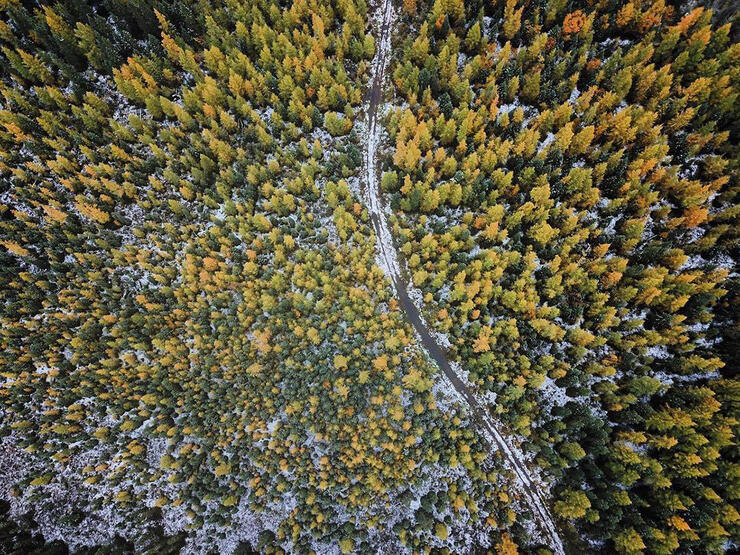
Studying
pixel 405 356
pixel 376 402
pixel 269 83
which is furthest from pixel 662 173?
pixel 269 83

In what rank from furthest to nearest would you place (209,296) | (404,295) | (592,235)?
(209,296), (404,295), (592,235)

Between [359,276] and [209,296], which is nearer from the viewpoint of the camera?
[359,276]

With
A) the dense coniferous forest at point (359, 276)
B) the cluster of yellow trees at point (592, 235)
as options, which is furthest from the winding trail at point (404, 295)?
the cluster of yellow trees at point (592, 235)

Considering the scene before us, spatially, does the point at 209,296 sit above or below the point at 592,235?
above

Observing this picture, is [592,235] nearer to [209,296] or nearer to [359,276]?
[359,276]

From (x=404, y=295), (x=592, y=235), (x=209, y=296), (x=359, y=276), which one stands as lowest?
(x=404, y=295)

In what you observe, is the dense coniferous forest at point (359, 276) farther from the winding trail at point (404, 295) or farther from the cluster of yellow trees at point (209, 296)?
the winding trail at point (404, 295)

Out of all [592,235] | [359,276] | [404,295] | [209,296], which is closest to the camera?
[592,235]

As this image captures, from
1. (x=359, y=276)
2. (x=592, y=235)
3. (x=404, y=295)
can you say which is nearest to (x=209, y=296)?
(x=359, y=276)
